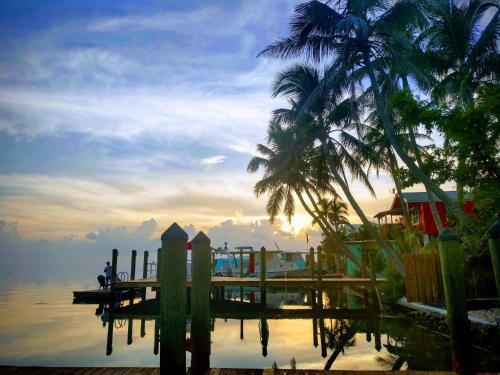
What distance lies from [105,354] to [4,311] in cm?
1398

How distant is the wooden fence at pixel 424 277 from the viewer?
46.0 ft

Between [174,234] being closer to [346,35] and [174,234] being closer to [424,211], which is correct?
[346,35]

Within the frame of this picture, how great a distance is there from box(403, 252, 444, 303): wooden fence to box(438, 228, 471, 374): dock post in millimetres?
9597

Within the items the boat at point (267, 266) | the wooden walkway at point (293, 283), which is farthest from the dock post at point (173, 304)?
the boat at point (267, 266)

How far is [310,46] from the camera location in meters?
18.9

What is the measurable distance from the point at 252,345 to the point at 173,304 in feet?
31.0

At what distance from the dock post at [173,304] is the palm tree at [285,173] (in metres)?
20.1

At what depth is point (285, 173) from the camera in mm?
28094

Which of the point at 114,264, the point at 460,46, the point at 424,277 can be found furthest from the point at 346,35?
the point at 114,264

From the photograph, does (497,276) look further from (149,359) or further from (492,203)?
(149,359)

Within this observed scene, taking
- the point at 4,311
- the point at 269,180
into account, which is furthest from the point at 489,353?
the point at 4,311

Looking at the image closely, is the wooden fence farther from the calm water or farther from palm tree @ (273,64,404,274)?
palm tree @ (273,64,404,274)

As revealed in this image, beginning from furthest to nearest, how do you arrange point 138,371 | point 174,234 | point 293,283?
point 293,283
point 138,371
point 174,234

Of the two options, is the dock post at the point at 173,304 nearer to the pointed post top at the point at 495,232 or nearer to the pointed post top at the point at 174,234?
the pointed post top at the point at 174,234
